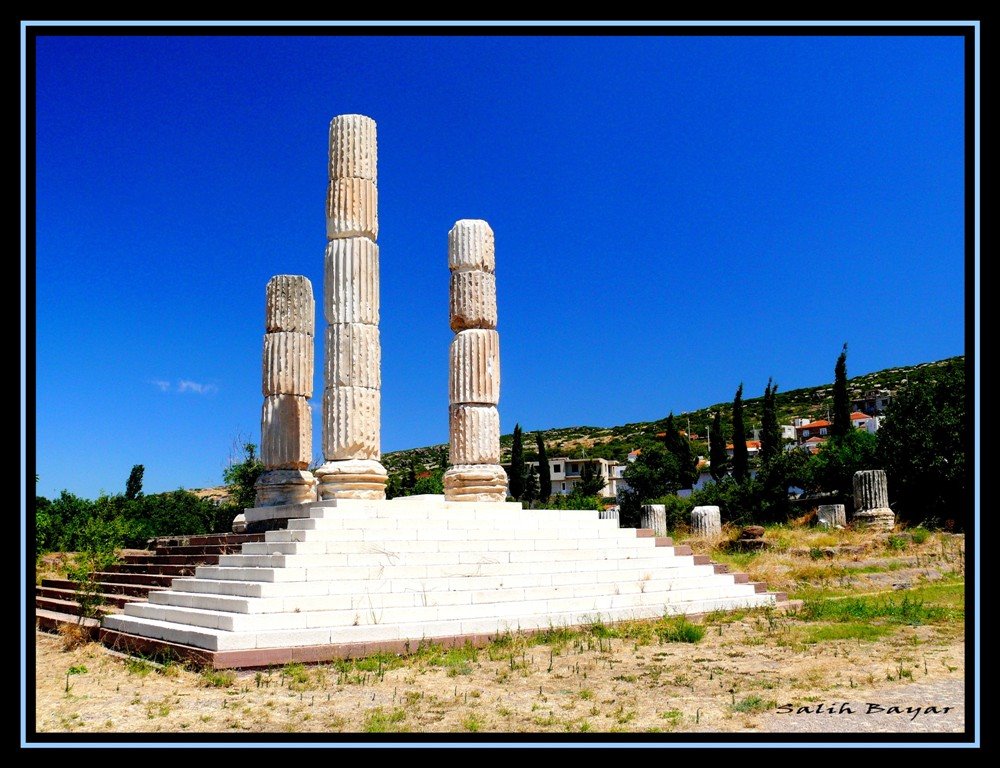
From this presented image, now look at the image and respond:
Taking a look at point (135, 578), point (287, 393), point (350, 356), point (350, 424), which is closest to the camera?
point (135, 578)

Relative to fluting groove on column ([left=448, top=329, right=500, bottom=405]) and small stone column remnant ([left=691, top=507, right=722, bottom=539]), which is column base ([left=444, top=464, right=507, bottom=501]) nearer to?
fluting groove on column ([left=448, top=329, right=500, bottom=405])

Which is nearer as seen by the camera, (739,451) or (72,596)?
(72,596)

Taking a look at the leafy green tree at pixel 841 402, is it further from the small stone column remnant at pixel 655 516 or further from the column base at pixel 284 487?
the column base at pixel 284 487

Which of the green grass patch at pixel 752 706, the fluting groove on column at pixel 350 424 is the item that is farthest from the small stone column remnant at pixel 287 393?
the green grass patch at pixel 752 706

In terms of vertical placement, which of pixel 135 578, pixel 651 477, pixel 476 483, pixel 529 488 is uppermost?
pixel 476 483

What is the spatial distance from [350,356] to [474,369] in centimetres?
269

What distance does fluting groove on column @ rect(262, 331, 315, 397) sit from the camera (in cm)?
1988

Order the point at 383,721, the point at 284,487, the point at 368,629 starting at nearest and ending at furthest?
1. the point at 383,721
2. the point at 368,629
3. the point at 284,487

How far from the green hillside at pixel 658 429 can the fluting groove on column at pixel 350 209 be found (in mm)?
60060

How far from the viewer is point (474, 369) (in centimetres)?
1808

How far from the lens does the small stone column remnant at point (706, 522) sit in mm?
28906

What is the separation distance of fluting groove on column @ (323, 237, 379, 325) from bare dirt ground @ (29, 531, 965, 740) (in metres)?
6.87

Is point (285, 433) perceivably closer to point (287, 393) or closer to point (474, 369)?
point (287, 393)

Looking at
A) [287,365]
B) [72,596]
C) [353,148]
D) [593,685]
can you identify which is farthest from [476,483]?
[593,685]
